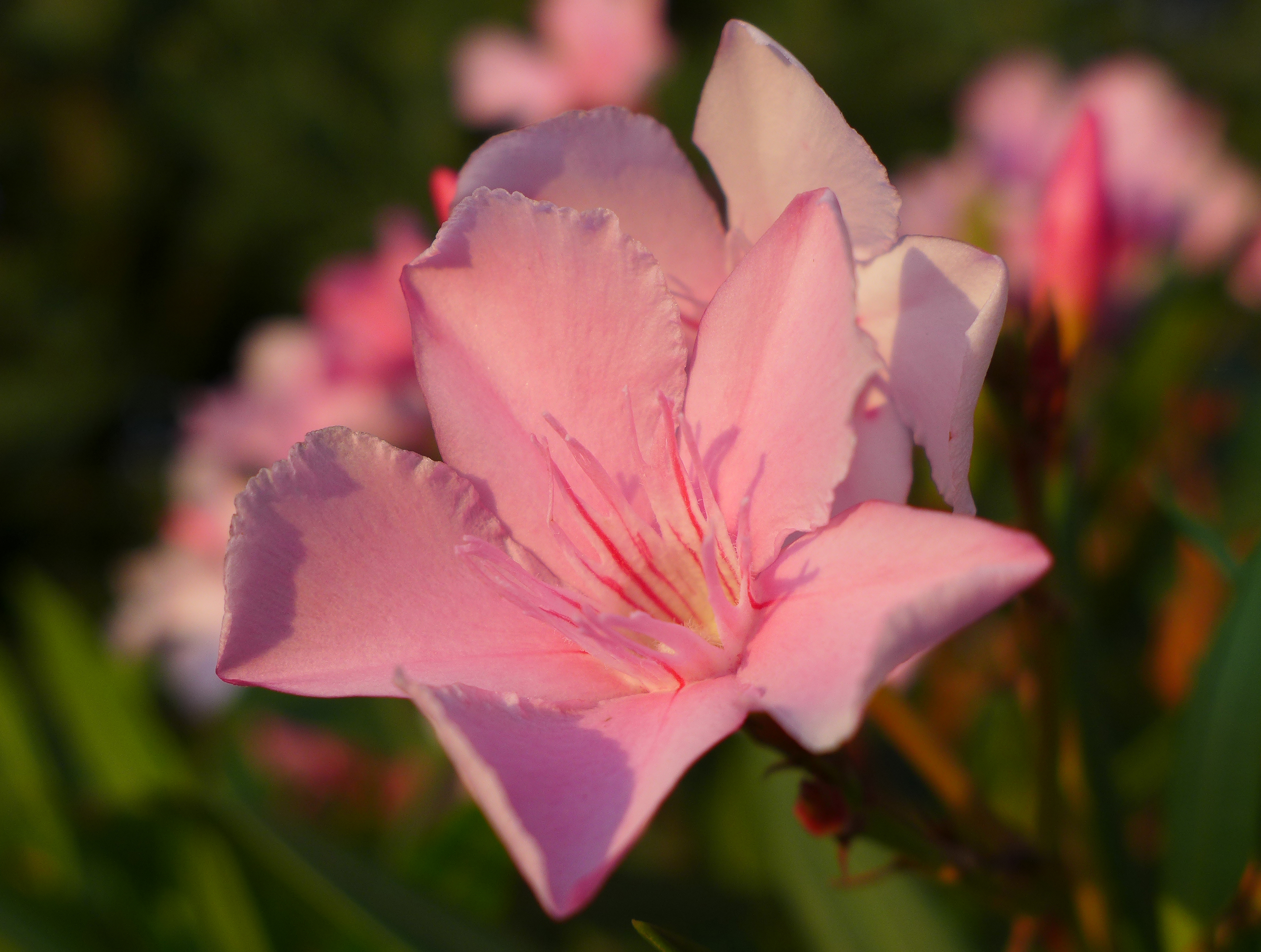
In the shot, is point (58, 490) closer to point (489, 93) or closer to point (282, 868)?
point (489, 93)

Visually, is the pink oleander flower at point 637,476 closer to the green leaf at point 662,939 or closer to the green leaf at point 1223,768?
the green leaf at point 662,939

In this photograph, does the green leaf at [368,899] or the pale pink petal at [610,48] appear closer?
the green leaf at [368,899]

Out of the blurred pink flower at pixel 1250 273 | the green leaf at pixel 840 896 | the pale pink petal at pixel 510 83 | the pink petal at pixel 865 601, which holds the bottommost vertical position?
the green leaf at pixel 840 896

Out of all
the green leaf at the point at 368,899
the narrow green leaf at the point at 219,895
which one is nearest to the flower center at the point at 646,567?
the green leaf at the point at 368,899

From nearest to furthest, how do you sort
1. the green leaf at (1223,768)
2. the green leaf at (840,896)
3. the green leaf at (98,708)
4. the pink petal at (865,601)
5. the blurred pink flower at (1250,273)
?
the pink petal at (865,601)
the green leaf at (1223,768)
the green leaf at (840,896)
the green leaf at (98,708)
the blurred pink flower at (1250,273)

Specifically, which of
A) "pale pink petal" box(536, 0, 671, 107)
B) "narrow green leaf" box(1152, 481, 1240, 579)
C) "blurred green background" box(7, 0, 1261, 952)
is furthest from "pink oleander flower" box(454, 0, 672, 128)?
"narrow green leaf" box(1152, 481, 1240, 579)

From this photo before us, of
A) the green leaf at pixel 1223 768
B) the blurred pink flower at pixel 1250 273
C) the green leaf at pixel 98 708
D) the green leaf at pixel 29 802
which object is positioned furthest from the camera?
the blurred pink flower at pixel 1250 273

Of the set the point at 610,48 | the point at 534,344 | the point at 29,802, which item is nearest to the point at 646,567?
the point at 534,344
